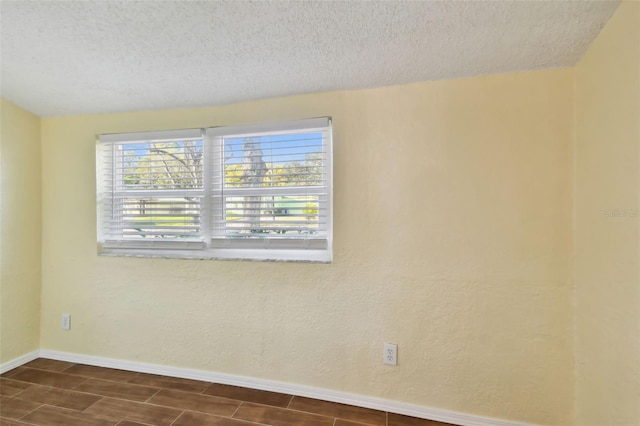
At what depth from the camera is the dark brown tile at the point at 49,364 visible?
2021 millimetres

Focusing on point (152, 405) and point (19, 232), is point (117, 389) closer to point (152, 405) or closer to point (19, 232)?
point (152, 405)

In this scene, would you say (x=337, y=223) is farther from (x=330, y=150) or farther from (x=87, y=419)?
(x=87, y=419)

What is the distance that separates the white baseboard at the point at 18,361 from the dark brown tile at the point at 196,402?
1.30 meters

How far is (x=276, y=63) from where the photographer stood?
143 centimetres

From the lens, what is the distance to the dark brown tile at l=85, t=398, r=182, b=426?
1.51 meters

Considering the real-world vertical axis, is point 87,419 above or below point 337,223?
below

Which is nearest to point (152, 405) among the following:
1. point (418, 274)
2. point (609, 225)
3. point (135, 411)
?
point (135, 411)

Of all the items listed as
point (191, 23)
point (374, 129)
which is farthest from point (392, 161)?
point (191, 23)

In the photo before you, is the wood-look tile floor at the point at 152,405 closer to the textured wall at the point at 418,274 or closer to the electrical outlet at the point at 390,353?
the textured wall at the point at 418,274

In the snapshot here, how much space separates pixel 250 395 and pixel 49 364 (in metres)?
1.71

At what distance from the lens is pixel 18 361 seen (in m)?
2.04

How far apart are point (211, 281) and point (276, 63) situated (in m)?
1.46

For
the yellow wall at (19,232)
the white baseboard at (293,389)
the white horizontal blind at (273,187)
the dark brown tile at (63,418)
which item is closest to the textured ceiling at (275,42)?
the white horizontal blind at (273,187)

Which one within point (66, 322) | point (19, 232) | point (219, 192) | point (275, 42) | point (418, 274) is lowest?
point (66, 322)
